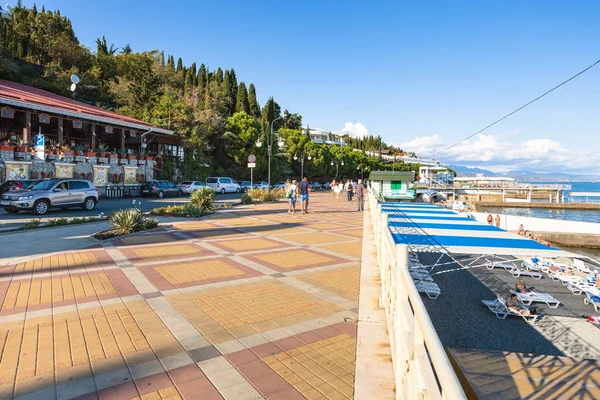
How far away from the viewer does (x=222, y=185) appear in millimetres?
37344

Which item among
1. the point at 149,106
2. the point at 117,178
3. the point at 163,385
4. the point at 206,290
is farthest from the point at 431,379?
the point at 149,106

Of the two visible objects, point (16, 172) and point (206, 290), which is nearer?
point (206, 290)

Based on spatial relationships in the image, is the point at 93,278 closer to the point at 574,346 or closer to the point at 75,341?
the point at 75,341

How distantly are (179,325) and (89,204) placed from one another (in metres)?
17.4

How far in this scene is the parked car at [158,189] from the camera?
29.8 metres

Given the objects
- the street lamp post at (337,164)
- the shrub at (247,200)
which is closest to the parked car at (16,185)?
the shrub at (247,200)

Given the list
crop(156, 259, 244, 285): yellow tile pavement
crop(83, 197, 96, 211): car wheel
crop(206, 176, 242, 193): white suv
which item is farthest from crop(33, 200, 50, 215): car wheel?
crop(206, 176, 242, 193): white suv

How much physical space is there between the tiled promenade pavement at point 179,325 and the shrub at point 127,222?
2.79 m

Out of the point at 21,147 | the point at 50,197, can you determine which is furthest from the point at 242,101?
the point at 50,197

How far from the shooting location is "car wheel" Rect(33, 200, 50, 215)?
16672 mm

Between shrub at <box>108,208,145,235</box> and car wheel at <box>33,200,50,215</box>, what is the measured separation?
745cm

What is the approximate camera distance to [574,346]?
6.65m

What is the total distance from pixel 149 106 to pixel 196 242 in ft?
133

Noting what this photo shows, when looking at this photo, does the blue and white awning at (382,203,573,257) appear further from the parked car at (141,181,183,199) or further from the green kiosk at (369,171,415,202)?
the parked car at (141,181,183,199)
